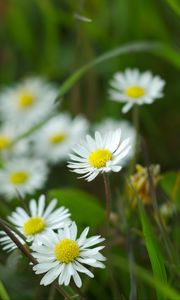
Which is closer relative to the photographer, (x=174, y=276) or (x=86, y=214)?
(x=174, y=276)

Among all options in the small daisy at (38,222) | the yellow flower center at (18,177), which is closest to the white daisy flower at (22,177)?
the yellow flower center at (18,177)

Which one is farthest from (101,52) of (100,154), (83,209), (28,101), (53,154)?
(100,154)

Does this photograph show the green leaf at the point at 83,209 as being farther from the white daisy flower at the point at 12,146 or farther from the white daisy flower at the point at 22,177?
the white daisy flower at the point at 12,146

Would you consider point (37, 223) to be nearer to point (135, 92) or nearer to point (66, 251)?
point (66, 251)

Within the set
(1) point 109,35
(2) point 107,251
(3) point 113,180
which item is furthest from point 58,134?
(2) point 107,251

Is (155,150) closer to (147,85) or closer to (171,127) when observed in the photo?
(171,127)

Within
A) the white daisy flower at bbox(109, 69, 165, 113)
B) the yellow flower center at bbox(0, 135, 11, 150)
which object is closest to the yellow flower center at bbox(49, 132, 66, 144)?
the yellow flower center at bbox(0, 135, 11, 150)

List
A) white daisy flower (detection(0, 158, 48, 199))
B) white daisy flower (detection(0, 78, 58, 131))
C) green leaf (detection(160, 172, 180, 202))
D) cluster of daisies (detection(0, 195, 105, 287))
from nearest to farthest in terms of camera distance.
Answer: cluster of daisies (detection(0, 195, 105, 287)), green leaf (detection(160, 172, 180, 202)), white daisy flower (detection(0, 158, 48, 199)), white daisy flower (detection(0, 78, 58, 131))

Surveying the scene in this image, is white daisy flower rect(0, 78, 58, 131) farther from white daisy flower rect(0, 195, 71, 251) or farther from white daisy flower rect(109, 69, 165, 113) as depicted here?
white daisy flower rect(0, 195, 71, 251)
